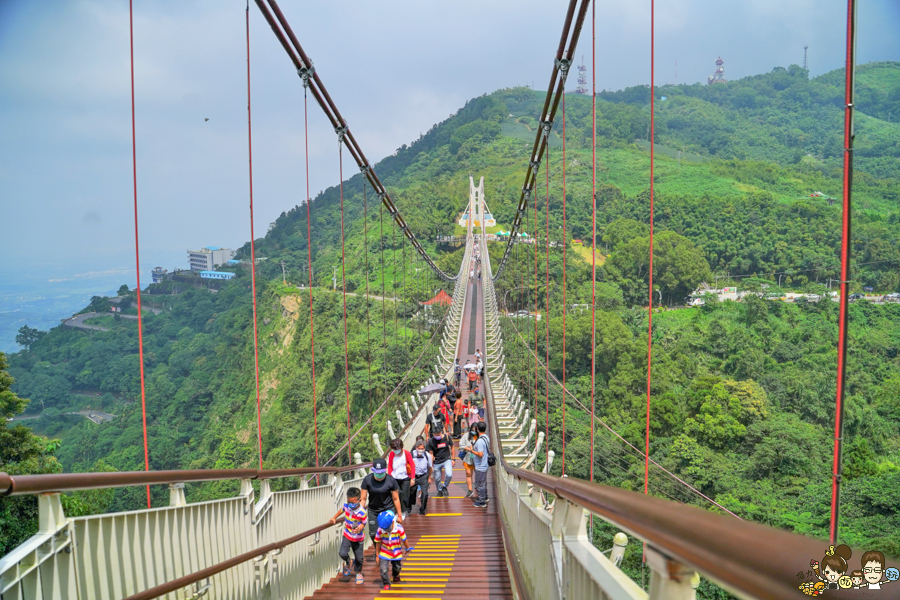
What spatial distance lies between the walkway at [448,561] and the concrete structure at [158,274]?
44121 mm

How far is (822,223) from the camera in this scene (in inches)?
1569

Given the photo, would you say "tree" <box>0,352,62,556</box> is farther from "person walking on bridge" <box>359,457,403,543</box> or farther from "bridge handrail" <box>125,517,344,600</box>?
"bridge handrail" <box>125,517,344,600</box>

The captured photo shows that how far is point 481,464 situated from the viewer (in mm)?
6082

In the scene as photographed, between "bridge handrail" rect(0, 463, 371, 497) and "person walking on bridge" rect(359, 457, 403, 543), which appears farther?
"person walking on bridge" rect(359, 457, 403, 543)

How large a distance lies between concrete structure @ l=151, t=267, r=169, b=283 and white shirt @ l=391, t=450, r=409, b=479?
4490 centimetres

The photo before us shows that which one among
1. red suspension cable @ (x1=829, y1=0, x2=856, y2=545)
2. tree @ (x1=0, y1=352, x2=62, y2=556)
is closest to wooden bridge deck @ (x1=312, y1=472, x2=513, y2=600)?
red suspension cable @ (x1=829, y1=0, x2=856, y2=545)

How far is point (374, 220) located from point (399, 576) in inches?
2168

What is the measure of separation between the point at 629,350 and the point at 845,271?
2760cm

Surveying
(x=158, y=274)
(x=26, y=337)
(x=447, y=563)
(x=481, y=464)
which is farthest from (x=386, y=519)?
(x=158, y=274)

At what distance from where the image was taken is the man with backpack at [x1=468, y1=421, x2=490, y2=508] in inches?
239

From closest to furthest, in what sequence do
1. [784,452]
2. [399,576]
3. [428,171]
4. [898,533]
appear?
[399,576]
[898,533]
[784,452]
[428,171]

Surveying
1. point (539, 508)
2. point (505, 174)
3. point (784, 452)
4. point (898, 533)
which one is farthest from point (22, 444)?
point (505, 174)

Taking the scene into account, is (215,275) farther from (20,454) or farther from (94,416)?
(20,454)

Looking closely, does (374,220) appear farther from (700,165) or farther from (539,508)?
(539,508)
